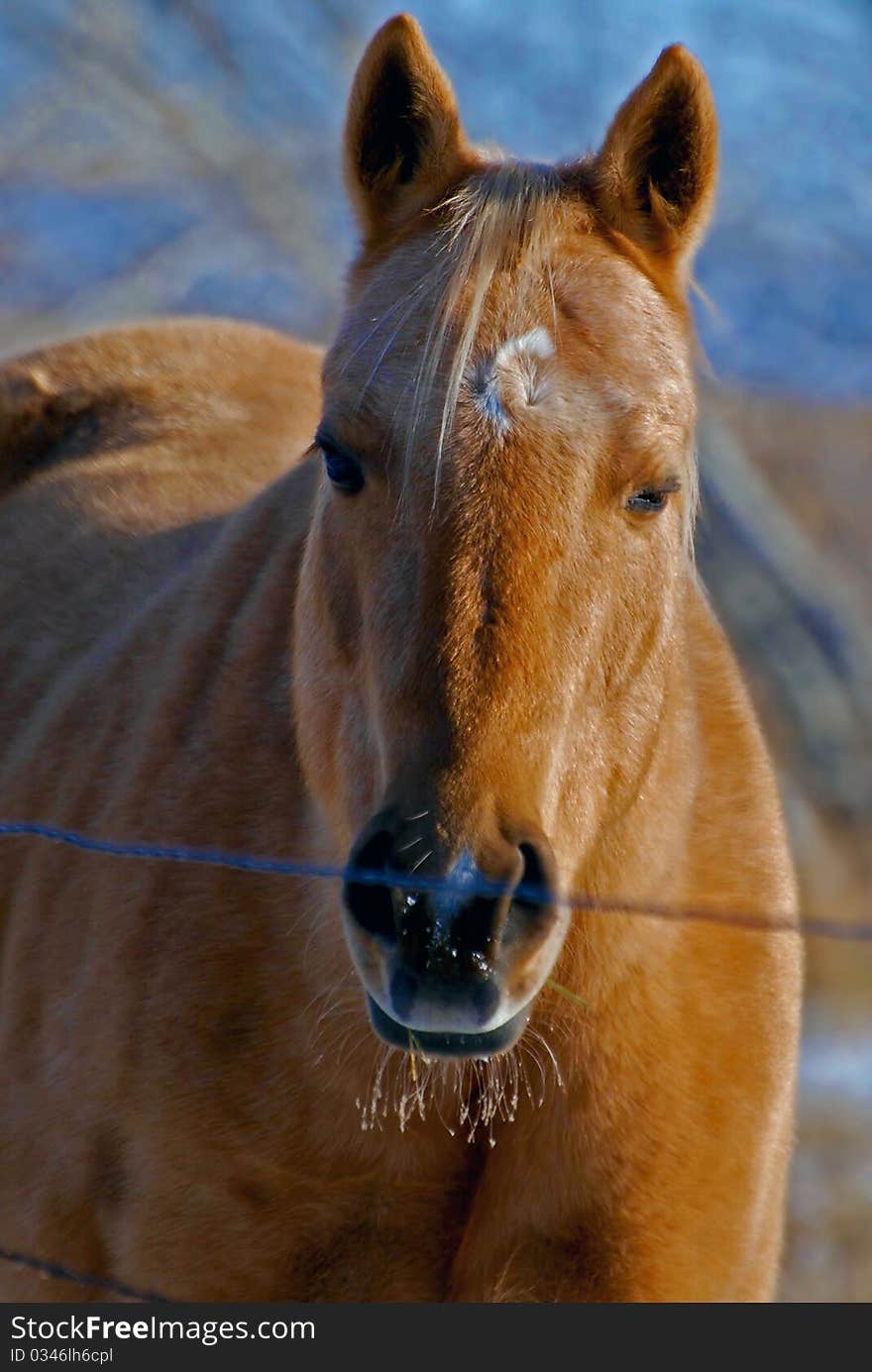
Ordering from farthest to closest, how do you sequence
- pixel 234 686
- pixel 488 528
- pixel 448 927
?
pixel 234 686, pixel 488 528, pixel 448 927

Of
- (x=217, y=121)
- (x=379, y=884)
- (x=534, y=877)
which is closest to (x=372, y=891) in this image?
(x=379, y=884)

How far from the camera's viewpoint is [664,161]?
9.22 ft

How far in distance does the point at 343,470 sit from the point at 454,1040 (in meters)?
0.97

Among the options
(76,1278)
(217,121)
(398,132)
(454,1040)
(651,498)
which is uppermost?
(217,121)

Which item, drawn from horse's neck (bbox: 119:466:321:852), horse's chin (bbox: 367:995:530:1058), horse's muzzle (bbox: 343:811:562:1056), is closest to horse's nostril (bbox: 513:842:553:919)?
horse's muzzle (bbox: 343:811:562:1056)

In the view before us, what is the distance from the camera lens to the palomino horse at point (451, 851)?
2205 millimetres

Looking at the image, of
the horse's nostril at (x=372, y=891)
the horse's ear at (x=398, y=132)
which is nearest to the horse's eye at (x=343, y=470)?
the horse's ear at (x=398, y=132)

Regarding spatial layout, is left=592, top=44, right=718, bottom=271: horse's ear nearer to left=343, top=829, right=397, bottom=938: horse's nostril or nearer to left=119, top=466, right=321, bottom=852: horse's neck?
left=119, top=466, right=321, bottom=852: horse's neck

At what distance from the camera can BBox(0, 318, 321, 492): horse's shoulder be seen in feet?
16.3

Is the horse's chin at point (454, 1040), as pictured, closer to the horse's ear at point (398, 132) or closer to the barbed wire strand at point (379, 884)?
the barbed wire strand at point (379, 884)

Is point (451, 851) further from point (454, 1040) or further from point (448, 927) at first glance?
point (454, 1040)

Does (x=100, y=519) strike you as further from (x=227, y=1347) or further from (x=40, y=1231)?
(x=227, y=1347)

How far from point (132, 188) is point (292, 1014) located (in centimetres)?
1450

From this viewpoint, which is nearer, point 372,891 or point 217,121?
point 372,891
